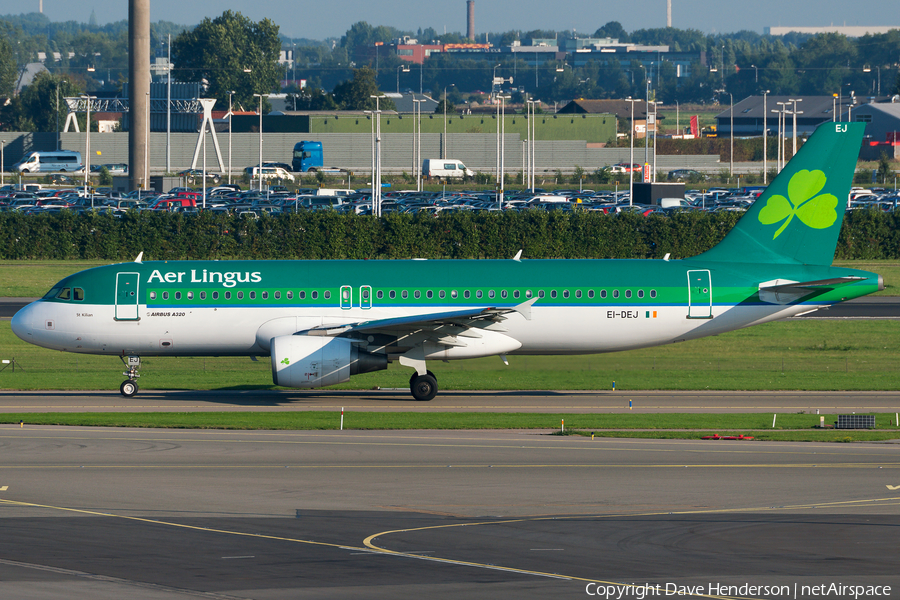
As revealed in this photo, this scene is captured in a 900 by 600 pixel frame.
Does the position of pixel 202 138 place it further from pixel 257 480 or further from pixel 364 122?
pixel 257 480

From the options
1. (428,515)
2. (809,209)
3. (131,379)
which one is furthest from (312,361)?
(809,209)

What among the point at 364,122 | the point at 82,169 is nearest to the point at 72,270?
the point at 82,169

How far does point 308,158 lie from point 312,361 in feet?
435

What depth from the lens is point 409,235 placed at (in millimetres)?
77875

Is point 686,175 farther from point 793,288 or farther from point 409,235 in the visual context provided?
point 793,288

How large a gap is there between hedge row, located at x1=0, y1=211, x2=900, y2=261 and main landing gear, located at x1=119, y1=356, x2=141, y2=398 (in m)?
37.7

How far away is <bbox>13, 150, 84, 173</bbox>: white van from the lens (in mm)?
165625

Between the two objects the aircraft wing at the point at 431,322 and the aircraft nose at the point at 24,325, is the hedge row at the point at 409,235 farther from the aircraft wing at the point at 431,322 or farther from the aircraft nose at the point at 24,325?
the aircraft wing at the point at 431,322

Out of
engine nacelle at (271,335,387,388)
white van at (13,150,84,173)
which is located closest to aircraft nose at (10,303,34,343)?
engine nacelle at (271,335,387,388)

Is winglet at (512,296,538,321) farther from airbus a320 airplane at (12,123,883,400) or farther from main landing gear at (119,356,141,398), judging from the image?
main landing gear at (119,356,141,398)

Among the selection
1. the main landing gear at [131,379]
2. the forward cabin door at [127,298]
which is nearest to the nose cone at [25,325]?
the forward cabin door at [127,298]

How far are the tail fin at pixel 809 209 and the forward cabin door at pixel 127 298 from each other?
21.0m

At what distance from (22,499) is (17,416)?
1148 cm

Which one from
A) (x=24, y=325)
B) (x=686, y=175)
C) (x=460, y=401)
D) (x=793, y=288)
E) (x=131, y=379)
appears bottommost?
(x=460, y=401)
